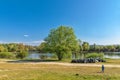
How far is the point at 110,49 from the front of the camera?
481 feet

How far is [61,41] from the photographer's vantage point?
1671 inches

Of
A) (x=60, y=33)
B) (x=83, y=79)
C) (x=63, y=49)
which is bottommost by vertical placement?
(x=83, y=79)

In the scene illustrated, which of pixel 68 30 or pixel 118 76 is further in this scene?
pixel 68 30

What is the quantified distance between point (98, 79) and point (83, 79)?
124 centimetres

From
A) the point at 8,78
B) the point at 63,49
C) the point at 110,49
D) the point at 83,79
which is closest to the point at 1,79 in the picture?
the point at 8,78

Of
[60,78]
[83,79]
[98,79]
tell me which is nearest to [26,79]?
[60,78]

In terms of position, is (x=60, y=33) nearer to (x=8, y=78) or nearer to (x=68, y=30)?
(x=68, y=30)

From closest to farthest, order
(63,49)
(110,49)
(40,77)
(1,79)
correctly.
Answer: (1,79), (40,77), (63,49), (110,49)

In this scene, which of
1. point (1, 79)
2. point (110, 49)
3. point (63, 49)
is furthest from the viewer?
point (110, 49)

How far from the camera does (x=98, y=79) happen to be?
52.9ft

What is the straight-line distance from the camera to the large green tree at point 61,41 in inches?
1649

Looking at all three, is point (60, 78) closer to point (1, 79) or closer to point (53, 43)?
point (1, 79)

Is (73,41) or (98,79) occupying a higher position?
(73,41)

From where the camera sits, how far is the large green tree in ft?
137
